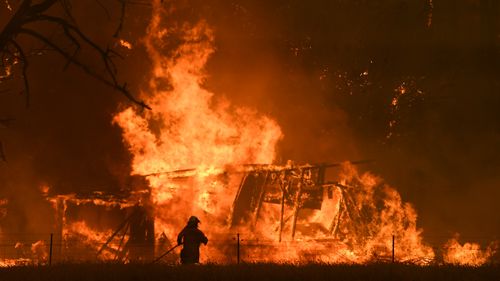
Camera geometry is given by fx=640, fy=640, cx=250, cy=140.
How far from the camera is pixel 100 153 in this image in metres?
23.1

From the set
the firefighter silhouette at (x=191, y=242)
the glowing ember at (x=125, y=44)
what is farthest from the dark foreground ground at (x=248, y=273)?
the glowing ember at (x=125, y=44)

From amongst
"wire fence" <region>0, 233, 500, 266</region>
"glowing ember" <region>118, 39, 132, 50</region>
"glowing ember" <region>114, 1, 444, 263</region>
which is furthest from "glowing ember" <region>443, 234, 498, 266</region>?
"glowing ember" <region>118, 39, 132, 50</region>

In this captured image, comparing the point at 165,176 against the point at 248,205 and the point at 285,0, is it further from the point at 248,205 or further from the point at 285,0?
the point at 285,0

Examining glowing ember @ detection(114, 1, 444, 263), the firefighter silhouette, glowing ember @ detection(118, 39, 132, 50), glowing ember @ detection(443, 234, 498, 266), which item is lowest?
glowing ember @ detection(443, 234, 498, 266)

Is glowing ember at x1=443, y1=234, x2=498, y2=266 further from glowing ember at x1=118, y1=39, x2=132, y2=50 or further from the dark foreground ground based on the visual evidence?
glowing ember at x1=118, y1=39, x2=132, y2=50

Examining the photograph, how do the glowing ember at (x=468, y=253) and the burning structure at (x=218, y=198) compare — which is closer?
the burning structure at (x=218, y=198)

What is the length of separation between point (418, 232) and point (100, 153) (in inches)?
446

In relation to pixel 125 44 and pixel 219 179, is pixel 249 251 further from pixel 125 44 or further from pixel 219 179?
pixel 125 44

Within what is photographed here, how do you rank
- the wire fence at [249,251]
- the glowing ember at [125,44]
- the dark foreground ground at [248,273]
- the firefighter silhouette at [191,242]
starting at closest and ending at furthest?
the dark foreground ground at [248,273] < the firefighter silhouette at [191,242] < the wire fence at [249,251] < the glowing ember at [125,44]

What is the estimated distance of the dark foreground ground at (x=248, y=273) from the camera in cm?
1011

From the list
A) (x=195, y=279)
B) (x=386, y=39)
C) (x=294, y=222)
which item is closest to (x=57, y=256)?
(x=294, y=222)

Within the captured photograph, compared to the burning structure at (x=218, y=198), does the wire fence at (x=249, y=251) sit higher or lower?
lower

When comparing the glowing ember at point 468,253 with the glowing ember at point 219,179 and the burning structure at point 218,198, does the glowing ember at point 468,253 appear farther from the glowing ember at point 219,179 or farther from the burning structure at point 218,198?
the glowing ember at point 219,179

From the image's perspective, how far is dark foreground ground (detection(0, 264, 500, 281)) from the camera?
1011 centimetres
